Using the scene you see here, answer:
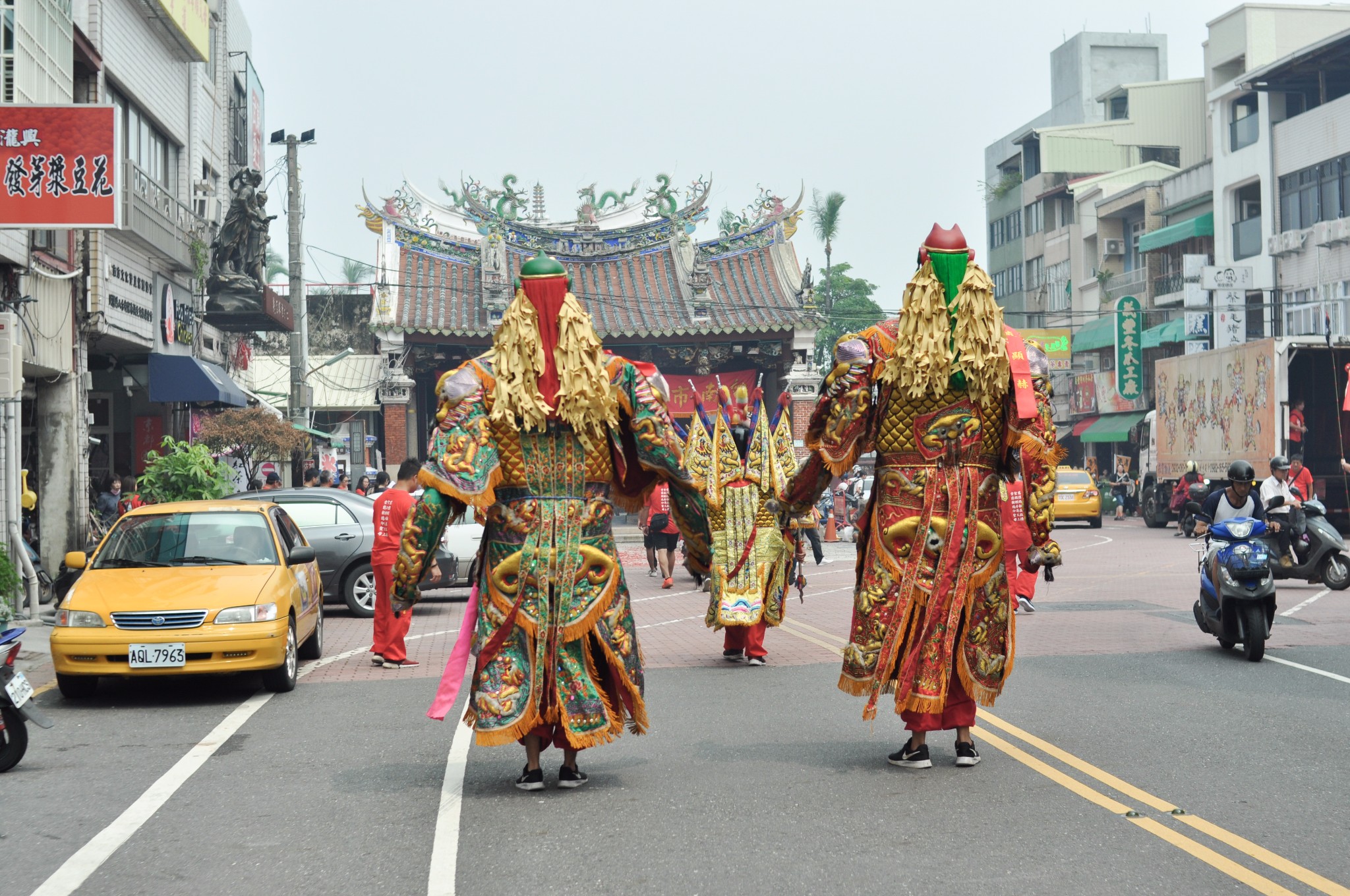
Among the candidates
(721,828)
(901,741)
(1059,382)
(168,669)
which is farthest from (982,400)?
(1059,382)

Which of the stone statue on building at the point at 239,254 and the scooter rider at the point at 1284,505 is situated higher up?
the stone statue on building at the point at 239,254

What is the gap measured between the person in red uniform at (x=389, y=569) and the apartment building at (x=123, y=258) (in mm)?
4798

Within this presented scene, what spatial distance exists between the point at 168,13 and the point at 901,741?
Result: 18704 mm

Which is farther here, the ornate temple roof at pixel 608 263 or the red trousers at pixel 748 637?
the ornate temple roof at pixel 608 263

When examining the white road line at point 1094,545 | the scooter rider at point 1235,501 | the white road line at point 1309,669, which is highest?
the scooter rider at point 1235,501

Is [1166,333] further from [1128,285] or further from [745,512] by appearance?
[745,512]

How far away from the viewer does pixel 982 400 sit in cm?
672

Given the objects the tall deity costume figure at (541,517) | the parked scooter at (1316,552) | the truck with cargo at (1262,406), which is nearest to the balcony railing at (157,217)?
the tall deity costume figure at (541,517)

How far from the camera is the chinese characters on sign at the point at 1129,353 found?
4212 centimetres

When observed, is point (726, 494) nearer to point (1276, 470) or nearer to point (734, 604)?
point (734, 604)

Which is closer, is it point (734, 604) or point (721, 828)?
point (721, 828)

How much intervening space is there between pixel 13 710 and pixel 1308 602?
13.2 m

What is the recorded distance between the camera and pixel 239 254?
25578mm

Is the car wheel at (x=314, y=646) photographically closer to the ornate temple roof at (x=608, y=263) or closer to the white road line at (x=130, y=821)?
the white road line at (x=130, y=821)
